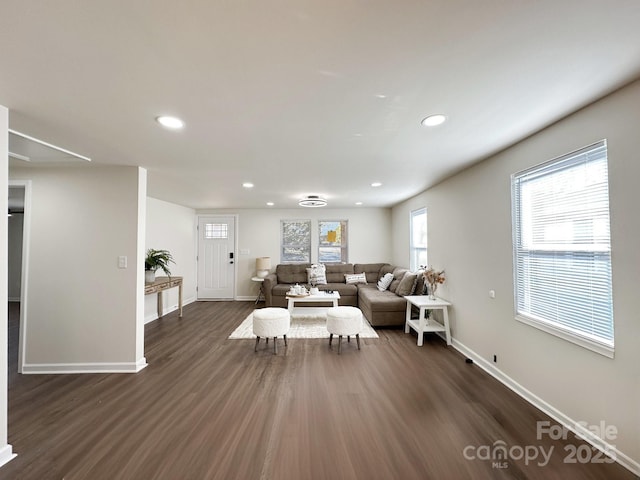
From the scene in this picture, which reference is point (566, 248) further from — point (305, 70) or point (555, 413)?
point (305, 70)

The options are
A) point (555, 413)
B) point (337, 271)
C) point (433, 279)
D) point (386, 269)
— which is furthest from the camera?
point (337, 271)

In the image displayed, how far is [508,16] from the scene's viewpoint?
1.05 metres

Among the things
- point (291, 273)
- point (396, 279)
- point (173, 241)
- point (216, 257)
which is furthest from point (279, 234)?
point (396, 279)

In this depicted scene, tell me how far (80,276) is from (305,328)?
10.2ft

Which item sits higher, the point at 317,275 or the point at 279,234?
the point at 279,234

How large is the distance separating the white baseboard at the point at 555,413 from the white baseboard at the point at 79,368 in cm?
402

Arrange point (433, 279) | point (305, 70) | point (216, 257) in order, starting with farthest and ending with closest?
point (216, 257) < point (433, 279) < point (305, 70)

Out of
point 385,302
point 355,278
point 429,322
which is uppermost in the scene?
point 355,278

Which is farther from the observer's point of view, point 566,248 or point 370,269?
point 370,269

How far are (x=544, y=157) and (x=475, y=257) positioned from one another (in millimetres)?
1339

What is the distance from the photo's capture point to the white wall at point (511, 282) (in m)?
1.57

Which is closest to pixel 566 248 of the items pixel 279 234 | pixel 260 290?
pixel 279 234

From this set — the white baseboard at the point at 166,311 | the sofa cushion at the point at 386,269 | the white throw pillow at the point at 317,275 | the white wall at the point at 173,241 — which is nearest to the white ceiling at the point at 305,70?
the white wall at the point at 173,241

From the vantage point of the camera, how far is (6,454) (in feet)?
5.71
